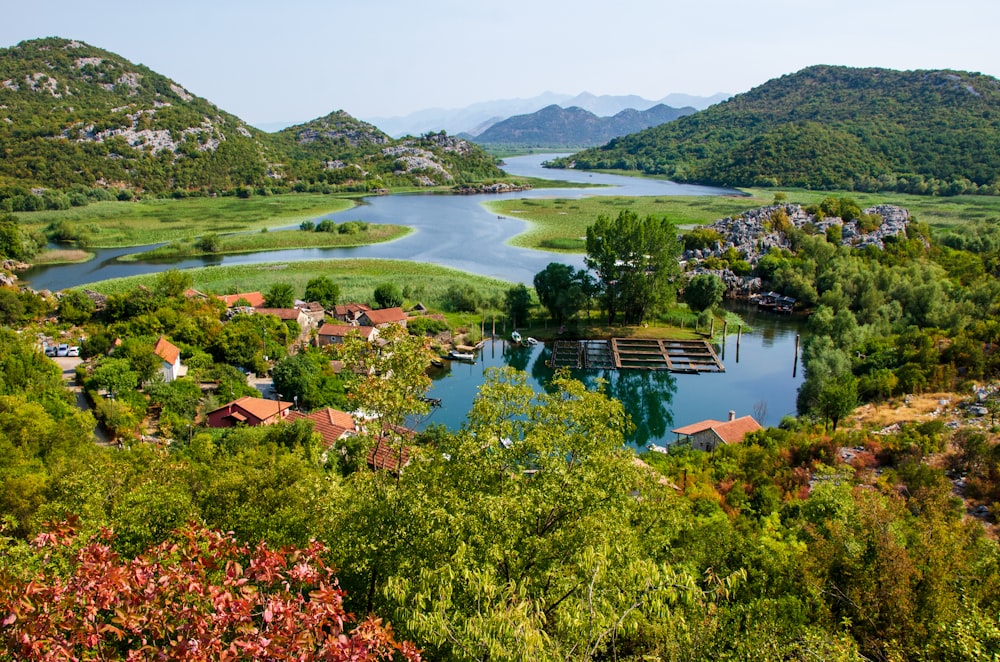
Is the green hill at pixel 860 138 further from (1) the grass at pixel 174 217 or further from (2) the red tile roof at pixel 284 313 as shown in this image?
(2) the red tile roof at pixel 284 313

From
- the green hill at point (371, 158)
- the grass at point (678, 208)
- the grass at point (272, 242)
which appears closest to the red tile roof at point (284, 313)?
the grass at point (272, 242)

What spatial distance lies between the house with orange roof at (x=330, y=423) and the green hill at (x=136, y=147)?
75.6 m

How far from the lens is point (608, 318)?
40.2 m

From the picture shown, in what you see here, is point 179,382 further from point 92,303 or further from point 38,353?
point 92,303

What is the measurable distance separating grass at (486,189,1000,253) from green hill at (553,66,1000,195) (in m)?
5.54

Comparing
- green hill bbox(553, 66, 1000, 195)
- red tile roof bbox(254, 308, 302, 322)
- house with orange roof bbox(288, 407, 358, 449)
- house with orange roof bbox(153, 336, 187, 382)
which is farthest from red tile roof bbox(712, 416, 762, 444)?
green hill bbox(553, 66, 1000, 195)

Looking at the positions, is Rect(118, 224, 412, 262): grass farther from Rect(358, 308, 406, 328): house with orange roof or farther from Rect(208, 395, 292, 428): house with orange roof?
Rect(208, 395, 292, 428): house with orange roof

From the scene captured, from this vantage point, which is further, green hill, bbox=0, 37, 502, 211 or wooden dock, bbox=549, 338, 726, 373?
green hill, bbox=0, 37, 502, 211

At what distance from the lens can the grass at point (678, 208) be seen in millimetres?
67188

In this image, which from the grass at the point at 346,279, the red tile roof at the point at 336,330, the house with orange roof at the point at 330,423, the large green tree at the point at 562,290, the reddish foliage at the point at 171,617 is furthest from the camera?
the grass at the point at 346,279

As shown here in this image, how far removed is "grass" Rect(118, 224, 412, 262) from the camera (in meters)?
58.6

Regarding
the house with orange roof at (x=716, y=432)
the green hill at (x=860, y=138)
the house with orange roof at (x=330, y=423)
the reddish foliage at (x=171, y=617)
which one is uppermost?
the green hill at (x=860, y=138)

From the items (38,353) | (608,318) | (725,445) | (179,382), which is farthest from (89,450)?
(608,318)

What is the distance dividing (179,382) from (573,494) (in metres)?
21.9
